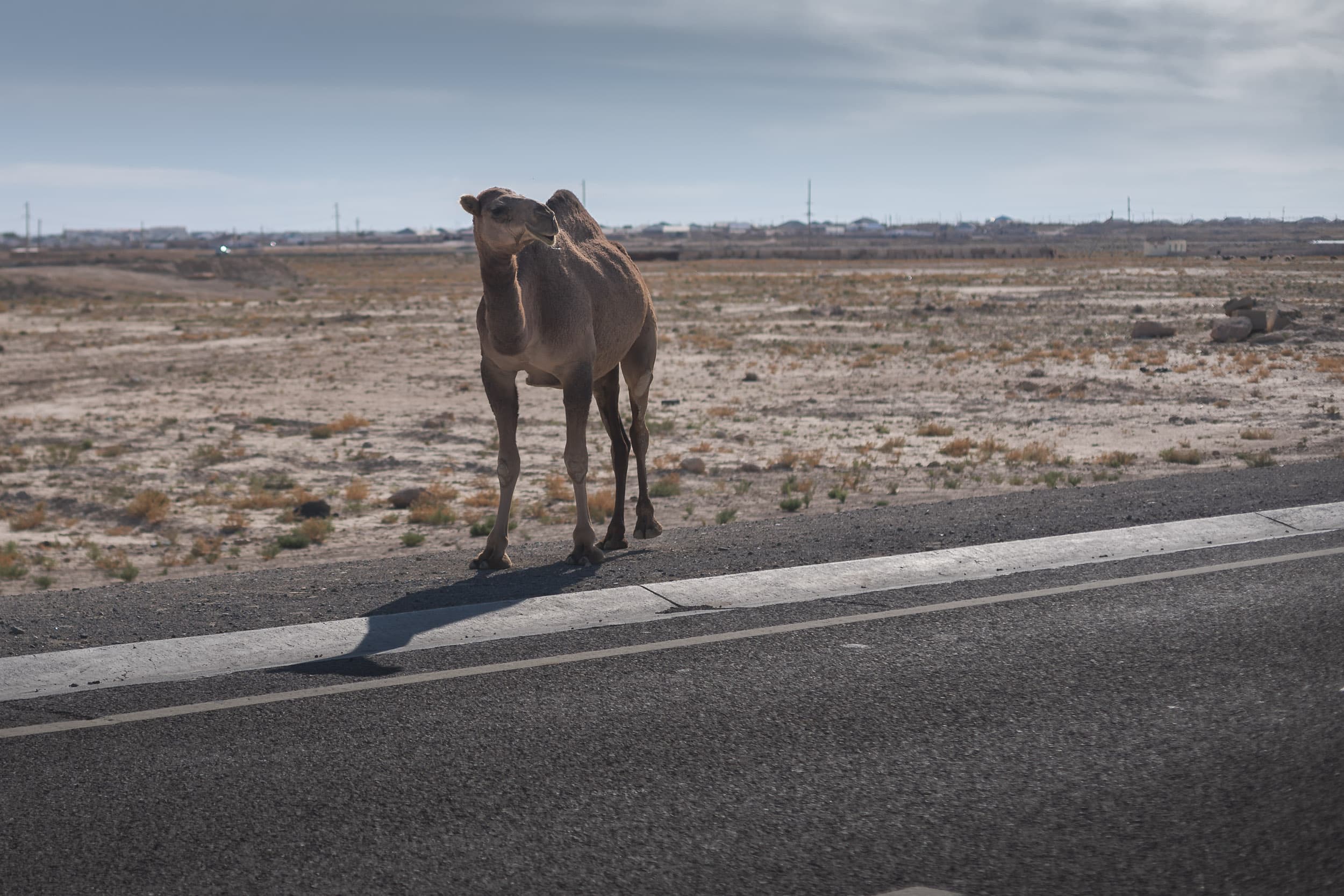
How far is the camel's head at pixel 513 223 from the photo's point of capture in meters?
8.48

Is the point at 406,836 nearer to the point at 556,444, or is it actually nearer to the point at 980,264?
the point at 556,444

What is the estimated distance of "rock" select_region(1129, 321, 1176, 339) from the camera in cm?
3862

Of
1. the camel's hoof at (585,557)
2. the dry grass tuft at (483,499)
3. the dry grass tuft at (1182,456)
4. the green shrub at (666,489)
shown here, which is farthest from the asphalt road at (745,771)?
the dry grass tuft at (1182,456)

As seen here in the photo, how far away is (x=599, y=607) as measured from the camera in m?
8.26

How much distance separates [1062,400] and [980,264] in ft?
322

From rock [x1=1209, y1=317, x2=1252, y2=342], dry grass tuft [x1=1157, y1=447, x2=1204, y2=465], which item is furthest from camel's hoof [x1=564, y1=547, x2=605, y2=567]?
rock [x1=1209, y1=317, x2=1252, y2=342]

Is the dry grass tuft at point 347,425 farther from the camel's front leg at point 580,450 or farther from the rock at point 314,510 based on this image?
the camel's front leg at point 580,450

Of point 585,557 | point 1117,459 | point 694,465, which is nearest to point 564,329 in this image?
point 585,557

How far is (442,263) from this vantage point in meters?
160

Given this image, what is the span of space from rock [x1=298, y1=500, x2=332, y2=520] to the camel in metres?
6.30

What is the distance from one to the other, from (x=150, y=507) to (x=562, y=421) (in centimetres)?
928

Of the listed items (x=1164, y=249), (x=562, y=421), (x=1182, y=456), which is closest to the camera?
(x=1182, y=456)

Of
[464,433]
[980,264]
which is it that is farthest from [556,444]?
[980,264]

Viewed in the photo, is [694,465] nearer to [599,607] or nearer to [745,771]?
[599,607]
